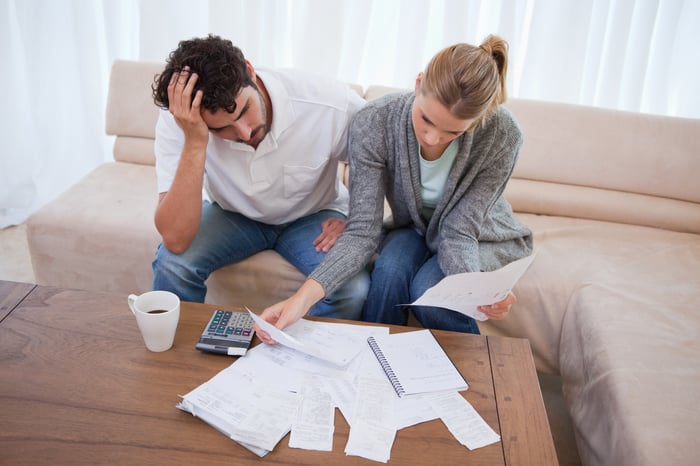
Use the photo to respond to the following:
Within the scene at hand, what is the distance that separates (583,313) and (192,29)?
1834 millimetres

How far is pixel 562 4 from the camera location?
2051 mm

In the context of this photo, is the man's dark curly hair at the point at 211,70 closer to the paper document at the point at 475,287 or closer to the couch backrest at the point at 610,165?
the paper document at the point at 475,287

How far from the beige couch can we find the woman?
0.80ft

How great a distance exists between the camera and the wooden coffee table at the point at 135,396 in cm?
82

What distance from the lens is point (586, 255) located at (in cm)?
164

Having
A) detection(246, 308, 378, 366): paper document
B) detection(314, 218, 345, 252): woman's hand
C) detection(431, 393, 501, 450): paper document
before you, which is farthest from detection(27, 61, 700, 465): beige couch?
detection(246, 308, 378, 366): paper document

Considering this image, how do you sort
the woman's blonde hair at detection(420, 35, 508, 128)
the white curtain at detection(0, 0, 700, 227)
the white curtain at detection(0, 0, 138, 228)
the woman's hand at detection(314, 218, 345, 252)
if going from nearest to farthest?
the woman's blonde hair at detection(420, 35, 508, 128) < the woman's hand at detection(314, 218, 345, 252) < the white curtain at detection(0, 0, 700, 227) < the white curtain at detection(0, 0, 138, 228)

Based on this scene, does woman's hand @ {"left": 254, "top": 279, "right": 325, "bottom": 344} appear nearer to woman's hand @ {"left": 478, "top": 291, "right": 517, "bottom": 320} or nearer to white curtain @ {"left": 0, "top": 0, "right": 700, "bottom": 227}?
woman's hand @ {"left": 478, "top": 291, "right": 517, "bottom": 320}

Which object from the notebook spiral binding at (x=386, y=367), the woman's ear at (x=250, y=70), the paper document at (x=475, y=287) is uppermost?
the woman's ear at (x=250, y=70)

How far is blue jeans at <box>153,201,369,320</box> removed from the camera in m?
1.39

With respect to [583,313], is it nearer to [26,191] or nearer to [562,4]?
[562,4]

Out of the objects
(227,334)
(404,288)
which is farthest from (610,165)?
(227,334)

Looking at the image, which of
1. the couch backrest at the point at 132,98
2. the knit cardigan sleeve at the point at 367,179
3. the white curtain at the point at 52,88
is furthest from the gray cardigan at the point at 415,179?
the white curtain at the point at 52,88

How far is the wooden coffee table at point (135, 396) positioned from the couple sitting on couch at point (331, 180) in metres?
0.20
